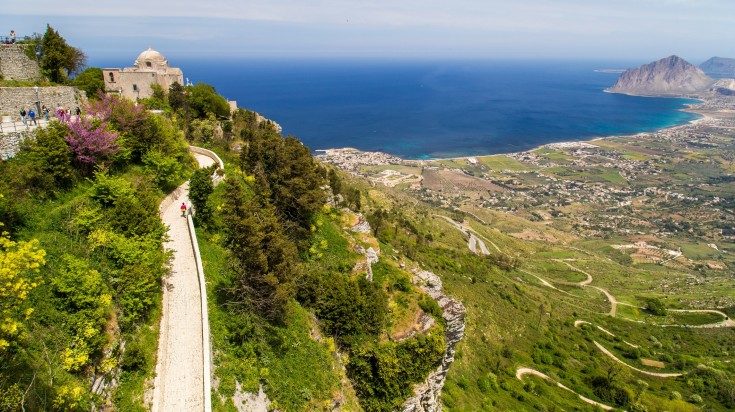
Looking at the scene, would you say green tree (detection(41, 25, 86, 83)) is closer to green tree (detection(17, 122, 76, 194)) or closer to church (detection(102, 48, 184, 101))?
church (detection(102, 48, 184, 101))

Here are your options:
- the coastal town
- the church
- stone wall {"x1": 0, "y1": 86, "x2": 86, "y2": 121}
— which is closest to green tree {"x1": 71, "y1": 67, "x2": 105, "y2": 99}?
the church

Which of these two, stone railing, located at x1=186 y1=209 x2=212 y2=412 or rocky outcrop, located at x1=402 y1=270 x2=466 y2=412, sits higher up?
stone railing, located at x1=186 y1=209 x2=212 y2=412

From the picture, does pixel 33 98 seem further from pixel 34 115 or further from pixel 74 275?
pixel 74 275

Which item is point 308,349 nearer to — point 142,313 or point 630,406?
point 142,313

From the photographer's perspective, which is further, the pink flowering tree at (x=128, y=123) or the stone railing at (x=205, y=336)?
the pink flowering tree at (x=128, y=123)

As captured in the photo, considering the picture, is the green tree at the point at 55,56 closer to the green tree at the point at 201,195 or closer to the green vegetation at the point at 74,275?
the green vegetation at the point at 74,275

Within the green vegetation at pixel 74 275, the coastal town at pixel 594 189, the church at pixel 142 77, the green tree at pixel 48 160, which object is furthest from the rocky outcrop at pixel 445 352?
the coastal town at pixel 594 189
